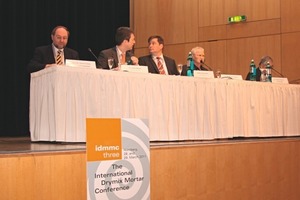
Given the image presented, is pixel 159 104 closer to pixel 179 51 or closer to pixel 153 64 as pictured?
pixel 153 64

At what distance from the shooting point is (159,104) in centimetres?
449

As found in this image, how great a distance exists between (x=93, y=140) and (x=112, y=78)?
1476mm

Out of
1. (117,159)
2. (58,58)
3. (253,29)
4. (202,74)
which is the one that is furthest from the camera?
(253,29)

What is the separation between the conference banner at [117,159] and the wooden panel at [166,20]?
623 cm

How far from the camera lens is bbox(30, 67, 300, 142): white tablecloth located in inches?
156

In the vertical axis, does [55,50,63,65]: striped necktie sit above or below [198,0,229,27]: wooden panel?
below

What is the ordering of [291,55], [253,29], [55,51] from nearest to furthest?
[55,51] → [291,55] → [253,29]

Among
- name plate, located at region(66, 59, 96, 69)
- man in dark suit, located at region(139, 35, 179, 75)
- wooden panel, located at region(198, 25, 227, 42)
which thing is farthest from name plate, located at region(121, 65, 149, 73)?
wooden panel, located at region(198, 25, 227, 42)

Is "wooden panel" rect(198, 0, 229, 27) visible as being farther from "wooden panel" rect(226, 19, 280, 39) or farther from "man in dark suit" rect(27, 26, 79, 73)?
"man in dark suit" rect(27, 26, 79, 73)

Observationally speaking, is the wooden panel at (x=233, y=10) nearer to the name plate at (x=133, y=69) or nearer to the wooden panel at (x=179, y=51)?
the wooden panel at (x=179, y=51)

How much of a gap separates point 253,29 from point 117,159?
606 cm

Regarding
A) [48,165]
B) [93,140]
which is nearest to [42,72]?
[48,165]

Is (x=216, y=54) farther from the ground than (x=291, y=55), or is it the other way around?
(x=216, y=54)

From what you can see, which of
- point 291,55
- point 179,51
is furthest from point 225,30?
point 291,55
